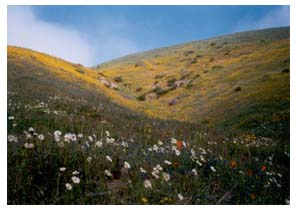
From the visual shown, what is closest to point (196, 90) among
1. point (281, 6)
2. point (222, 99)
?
point (222, 99)

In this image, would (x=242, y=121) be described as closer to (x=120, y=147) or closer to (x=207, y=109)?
(x=207, y=109)

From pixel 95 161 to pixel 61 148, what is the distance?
55cm

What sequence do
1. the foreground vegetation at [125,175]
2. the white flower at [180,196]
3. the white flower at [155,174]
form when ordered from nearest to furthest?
the foreground vegetation at [125,175]
the white flower at [180,196]
the white flower at [155,174]

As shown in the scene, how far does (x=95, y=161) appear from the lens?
16.0 feet

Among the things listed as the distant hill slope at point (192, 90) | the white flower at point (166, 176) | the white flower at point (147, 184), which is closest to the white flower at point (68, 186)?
the white flower at point (147, 184)

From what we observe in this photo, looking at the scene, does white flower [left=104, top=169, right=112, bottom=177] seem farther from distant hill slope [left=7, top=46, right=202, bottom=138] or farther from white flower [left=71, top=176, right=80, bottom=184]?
distant hill slope [left=7, top=46, right=202, bottom=138]

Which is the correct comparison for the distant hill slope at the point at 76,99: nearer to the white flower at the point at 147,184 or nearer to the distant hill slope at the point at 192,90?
the distant hill slope at the point at 192,90

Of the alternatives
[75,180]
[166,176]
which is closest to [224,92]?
[166,176]

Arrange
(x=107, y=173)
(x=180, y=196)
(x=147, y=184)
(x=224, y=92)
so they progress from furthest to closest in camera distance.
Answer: (x=224, y=92) < (x=107, y=173) < (x=147, y=184) < (x=180, y=196)

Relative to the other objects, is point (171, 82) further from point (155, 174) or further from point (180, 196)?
point (180, 196)

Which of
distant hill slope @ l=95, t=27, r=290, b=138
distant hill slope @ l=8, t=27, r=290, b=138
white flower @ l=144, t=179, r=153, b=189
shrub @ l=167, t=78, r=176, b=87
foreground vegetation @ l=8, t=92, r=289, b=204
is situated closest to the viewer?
foreground vegetation @ l=8, t=92, r=289, b=204

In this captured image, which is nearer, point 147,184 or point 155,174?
point 147,184

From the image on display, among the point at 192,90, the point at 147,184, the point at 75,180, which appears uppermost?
the point at 192,90

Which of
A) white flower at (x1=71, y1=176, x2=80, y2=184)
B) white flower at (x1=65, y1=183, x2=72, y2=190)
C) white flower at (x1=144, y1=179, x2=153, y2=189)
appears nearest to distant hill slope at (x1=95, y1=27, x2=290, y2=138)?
white flower at (x1=144, y1=179, x2=153, y2=189)
